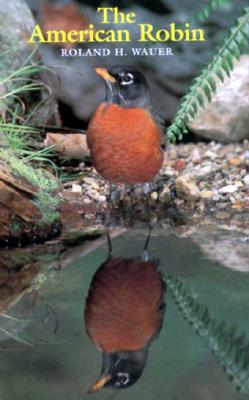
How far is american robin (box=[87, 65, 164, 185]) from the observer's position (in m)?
3.81

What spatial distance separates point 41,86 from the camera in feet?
14.9

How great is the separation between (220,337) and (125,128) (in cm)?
137

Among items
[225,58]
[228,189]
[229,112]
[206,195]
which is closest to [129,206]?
[206,195]

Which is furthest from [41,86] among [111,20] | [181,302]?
[181,302]

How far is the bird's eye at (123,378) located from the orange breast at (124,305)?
0.18 m

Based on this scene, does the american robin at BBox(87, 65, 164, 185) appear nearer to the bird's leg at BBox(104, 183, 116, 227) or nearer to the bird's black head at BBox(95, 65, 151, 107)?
the bird's black head at BBox(95, 65, 151, 107)

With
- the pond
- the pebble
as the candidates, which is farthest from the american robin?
the pond

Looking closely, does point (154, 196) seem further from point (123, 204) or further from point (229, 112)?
point (229, 112)

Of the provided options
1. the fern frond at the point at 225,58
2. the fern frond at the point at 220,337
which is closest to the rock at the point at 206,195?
the fern frond at the point at 225,58

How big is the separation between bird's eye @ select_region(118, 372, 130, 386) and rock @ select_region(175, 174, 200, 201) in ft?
5.73

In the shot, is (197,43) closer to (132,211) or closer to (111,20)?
(111,20)

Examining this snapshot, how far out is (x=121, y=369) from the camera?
2.43 metres

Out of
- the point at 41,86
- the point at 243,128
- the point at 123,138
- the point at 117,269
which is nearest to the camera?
the point at 117,269

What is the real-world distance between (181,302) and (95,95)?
2.33 m
